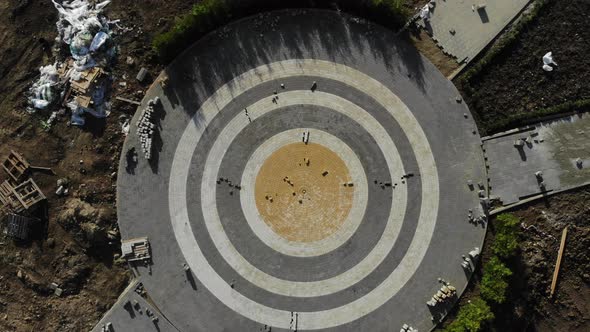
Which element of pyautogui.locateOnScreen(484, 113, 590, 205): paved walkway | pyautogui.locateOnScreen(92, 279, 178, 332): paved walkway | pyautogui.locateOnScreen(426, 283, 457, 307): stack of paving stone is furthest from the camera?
pyautogui.locateOnScreen(92, 279, 178, 332): paved walkway

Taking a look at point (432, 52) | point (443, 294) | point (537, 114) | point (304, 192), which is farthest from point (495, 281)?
point (432, 52)

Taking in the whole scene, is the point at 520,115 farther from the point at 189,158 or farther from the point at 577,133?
the point at 189,158

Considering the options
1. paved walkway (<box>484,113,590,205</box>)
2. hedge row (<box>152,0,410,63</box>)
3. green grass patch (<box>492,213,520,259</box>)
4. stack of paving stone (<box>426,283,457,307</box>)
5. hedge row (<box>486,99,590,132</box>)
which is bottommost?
stack of paving stone (<box>426,283,457,307</box>)

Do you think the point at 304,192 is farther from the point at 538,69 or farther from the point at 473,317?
the point at 538,69

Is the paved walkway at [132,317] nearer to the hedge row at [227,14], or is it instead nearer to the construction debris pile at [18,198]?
the construction debris pile at [18,198]

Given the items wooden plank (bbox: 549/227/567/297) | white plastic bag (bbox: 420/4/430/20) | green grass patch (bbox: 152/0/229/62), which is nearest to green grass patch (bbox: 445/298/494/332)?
wooden plank (bbox: 549/227/567/297)

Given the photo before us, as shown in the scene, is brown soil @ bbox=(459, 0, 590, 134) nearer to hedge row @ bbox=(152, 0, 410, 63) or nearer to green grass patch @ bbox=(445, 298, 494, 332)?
hedge row @ bbox=(152, 0, 410, 63)
